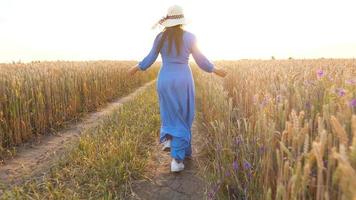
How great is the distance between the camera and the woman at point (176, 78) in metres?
3.99

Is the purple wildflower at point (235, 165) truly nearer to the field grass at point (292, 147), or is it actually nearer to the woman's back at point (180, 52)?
the field grass at point (292, 147)

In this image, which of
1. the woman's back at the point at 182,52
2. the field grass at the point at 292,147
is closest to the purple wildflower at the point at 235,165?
the field grass at the point at 292,147

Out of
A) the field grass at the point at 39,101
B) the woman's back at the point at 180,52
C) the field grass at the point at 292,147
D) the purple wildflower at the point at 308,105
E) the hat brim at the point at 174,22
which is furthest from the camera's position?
the field grass at the point at 39,101

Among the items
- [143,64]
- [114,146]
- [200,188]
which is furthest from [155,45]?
[200,188]

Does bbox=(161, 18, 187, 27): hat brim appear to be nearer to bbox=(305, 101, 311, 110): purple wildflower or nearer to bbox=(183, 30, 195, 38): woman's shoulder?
bbox=(183, 30, 195, 38): woman's shoulder

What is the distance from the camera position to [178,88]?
4082 millimetres

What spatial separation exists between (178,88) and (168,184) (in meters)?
1.04

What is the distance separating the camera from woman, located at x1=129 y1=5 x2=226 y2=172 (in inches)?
157

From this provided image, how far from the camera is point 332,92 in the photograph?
2094 millimetres

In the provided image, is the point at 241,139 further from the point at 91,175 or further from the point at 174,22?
the point at 91,175

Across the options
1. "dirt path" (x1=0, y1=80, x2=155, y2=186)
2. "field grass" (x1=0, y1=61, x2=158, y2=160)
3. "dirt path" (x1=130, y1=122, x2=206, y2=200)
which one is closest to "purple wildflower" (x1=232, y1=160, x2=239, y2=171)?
"dirt path" (x1=130, y1=122, x2=206, y2=200)

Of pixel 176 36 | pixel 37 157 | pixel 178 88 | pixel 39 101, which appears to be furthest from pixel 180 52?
pixel 39 101

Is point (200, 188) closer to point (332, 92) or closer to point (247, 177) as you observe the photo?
point (247, 177)

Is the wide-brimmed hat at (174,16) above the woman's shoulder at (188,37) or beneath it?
above
